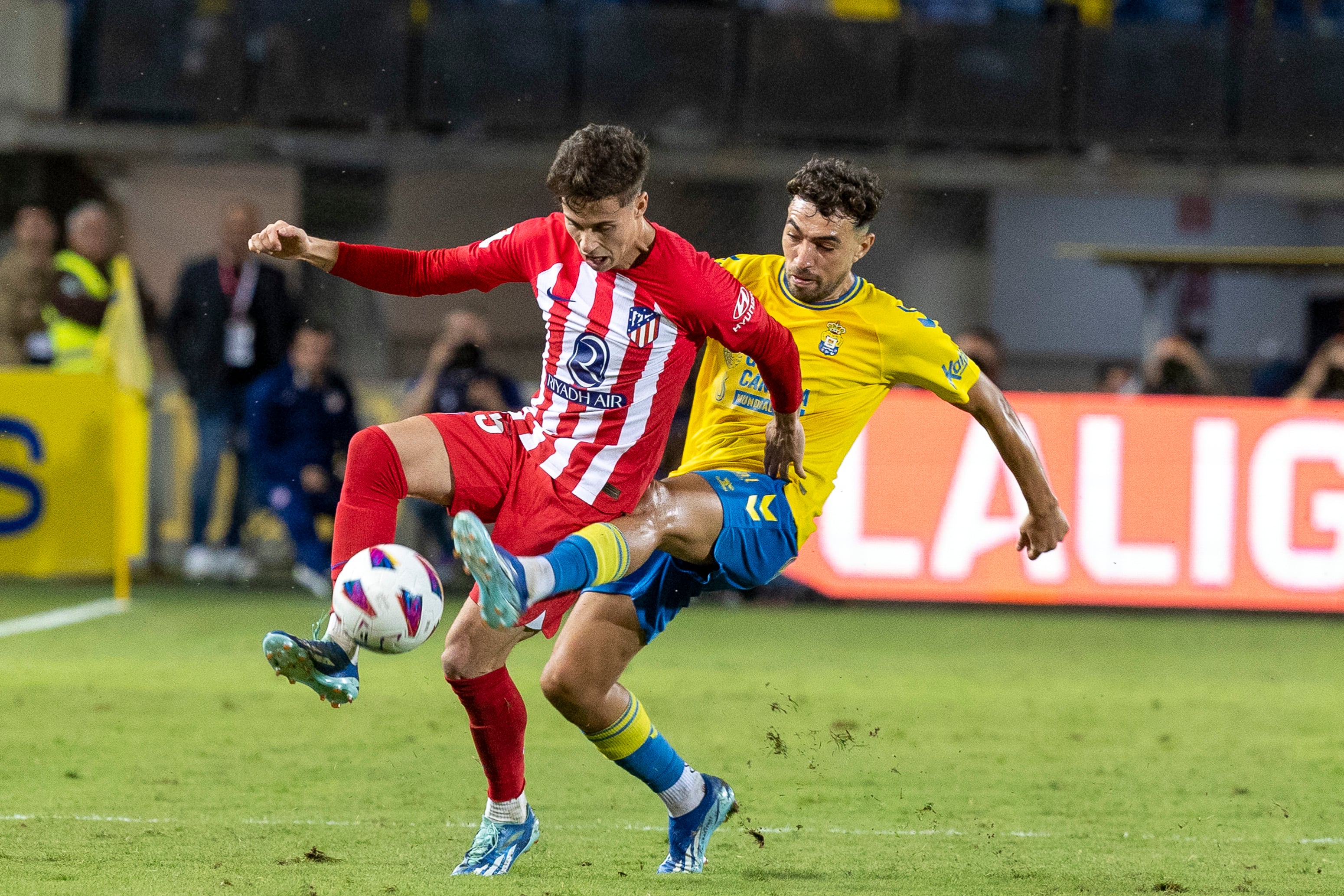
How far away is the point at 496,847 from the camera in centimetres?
472

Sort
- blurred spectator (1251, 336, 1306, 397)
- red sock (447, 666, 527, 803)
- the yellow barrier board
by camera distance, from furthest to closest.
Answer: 1. blurred spectator (1251, 336, 1306, 397)
2. the yellow barrier board
3. red sock (447, 666, 527, 803)

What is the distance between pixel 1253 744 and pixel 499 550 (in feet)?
13.6

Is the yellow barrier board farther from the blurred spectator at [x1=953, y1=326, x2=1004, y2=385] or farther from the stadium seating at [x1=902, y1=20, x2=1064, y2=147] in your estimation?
the stadium seating at [x1=902, y1=20, x2=1064, y2=147]

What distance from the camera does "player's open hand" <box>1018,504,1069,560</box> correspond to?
511 centimetres

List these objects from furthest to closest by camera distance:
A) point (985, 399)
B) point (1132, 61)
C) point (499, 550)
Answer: point (1132, 61) → point (985, 399) → point (499, 550)

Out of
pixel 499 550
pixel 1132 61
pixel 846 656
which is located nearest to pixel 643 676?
pixel 846 656

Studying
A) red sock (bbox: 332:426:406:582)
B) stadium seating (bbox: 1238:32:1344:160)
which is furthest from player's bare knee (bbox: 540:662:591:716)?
stadium seating (bbox: 1238:32:1344:160)

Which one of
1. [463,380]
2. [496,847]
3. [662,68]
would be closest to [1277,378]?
[662,68]

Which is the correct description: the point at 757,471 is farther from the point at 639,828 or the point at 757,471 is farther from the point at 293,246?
the point at 293,246

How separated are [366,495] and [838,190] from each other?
1510 mm

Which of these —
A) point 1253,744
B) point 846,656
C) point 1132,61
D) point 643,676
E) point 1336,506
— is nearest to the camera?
point 1253,744

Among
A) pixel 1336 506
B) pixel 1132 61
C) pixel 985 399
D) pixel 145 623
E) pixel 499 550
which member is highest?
pixel 1132 61

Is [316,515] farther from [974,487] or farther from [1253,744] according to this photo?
[1253,744]

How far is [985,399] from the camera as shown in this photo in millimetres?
4992
